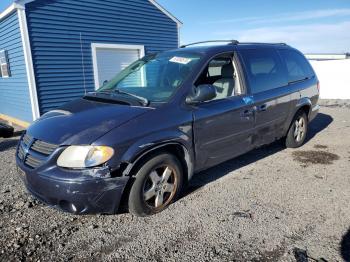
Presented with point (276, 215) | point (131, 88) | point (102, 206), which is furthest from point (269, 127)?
point (102, 206)

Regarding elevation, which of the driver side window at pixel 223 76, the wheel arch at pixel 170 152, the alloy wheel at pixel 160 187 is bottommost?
the alloy wheel at pixel 160 187

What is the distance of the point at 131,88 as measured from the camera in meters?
3.95

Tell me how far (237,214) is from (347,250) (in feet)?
3.60

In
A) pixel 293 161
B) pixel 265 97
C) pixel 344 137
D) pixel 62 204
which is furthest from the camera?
pixel 344 137

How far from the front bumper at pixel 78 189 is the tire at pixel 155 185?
191mm

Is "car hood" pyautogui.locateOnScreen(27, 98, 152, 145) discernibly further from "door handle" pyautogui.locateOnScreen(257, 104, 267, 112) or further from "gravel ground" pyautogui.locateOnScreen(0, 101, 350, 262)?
"door handle" pyautogui.locateOnScreen(257, 104, 267, 112)

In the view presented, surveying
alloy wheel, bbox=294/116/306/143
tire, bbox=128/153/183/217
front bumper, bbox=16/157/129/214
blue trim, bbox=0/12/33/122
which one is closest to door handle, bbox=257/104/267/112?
alloy wheel, bbox=294/116/306/143

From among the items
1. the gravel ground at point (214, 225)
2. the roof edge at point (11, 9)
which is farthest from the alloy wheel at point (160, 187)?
the roof edge at point (11, 9)

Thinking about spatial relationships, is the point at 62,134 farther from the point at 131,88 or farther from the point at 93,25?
the point at 93,25

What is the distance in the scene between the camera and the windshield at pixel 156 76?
363 cm

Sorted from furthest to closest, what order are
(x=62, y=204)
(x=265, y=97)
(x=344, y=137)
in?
(x=344, y=137) < (x=265, y=97) < (x=62, y=204)

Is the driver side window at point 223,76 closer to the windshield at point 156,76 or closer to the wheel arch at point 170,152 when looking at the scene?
the windshield at point 156,76

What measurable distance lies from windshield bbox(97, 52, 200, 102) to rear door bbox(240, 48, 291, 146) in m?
0.99

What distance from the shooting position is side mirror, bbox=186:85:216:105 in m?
3.45
